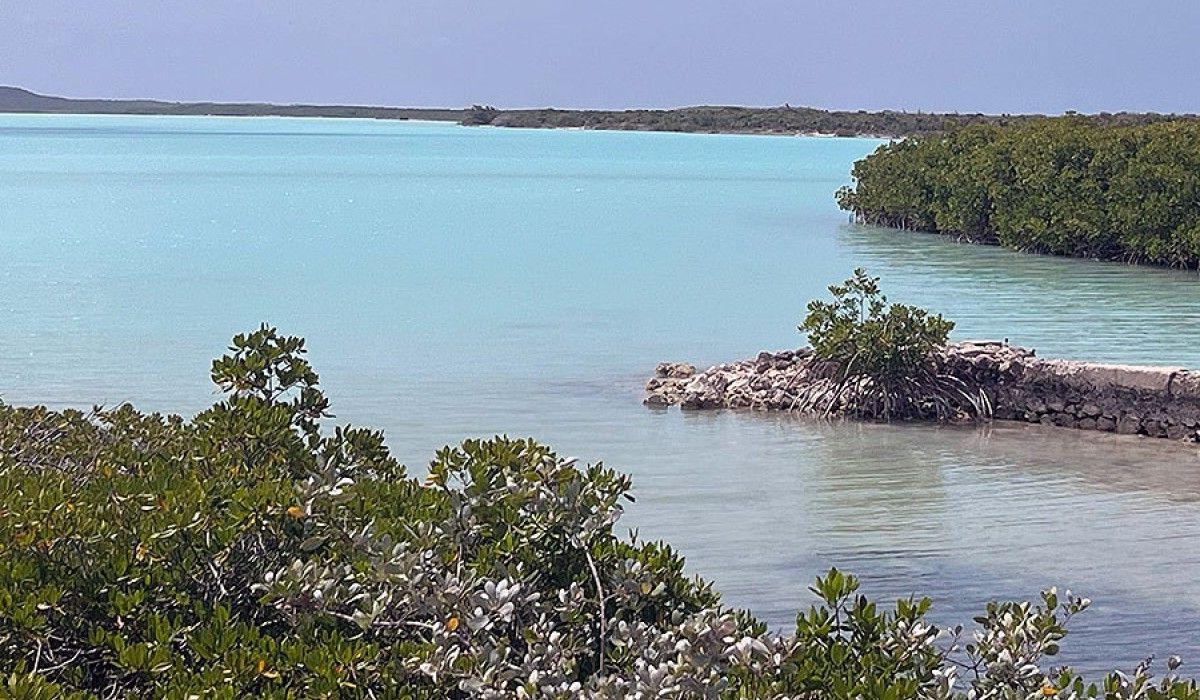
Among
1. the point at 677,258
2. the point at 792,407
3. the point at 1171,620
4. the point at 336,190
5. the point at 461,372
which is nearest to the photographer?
the point at 1171,620

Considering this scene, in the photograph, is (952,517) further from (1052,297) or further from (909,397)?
(1052,297)

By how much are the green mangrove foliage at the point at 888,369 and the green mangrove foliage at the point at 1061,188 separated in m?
15.4

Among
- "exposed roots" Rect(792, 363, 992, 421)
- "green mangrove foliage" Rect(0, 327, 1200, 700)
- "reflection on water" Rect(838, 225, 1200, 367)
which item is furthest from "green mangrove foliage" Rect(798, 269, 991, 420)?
"green mangrove foliage" Rect(0, 327, 1200, 700)

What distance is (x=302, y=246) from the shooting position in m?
34.6

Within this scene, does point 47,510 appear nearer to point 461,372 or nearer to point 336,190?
point 461,372

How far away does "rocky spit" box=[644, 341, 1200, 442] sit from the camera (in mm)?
13367

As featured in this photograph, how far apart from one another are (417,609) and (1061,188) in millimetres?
29594

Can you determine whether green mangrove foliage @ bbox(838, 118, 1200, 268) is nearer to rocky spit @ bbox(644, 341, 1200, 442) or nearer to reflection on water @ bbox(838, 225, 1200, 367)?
reflection on water @ bbox(838, 225, 1200, 367)

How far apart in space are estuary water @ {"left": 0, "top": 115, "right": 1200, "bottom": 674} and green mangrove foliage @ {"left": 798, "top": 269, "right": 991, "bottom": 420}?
0.39 meters

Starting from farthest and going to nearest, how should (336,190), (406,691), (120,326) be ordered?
(336,190) → (120,326) → (406,691)

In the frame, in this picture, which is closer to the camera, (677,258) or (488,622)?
(488,622)

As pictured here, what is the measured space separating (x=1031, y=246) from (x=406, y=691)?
3105cm

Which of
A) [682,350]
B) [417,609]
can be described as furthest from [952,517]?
[682,350]

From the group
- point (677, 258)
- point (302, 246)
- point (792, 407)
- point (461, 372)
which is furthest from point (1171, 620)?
point (302, 246)
